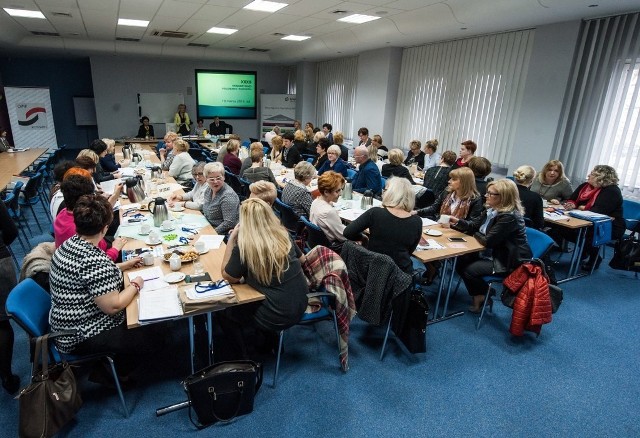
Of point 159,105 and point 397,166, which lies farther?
point 159,105

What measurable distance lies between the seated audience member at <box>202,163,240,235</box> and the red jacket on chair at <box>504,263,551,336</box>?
2.58 meters

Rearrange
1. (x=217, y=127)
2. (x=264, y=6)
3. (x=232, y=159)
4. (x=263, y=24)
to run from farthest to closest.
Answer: (x=217, y=127)
(x=263, y=24)
(x=232, y=159)
(x=264, y=6)

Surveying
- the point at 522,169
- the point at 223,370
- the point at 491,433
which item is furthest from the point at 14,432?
the point at 522,169

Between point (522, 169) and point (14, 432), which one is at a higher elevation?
point (522, 169)

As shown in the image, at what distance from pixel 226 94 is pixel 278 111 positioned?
202cm

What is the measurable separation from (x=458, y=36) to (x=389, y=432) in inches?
279

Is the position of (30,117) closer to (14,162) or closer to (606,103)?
(14,162)

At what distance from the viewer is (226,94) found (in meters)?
13.7

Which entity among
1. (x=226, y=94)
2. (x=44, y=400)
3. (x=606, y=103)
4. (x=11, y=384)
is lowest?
(x=11, y=384)

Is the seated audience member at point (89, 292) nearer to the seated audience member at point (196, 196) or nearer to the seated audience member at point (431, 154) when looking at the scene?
the seated audience member at point (196, 196)

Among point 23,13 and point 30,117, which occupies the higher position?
point 23,13

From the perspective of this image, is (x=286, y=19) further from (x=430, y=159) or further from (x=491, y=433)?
(x=491, y=433)

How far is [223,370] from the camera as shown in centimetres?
228

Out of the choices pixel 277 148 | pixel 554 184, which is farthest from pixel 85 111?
pixel 554 184
